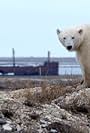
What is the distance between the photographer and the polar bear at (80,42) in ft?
32.6

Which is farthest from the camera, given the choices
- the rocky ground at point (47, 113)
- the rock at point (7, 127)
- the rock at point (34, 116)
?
the rock at point (34, 116)

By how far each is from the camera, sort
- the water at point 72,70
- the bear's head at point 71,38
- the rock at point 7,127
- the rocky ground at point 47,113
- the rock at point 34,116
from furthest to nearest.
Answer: the water at point 72,70
the bear's head at point 71,38
the rock at point 34,116
the rocky ground at point 47,113
the rock at point 7,127

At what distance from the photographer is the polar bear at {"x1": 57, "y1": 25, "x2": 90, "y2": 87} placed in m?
9.95

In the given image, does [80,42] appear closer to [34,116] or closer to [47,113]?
[47,113]

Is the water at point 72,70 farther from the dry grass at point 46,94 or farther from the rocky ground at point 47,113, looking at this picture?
the rocky ground at point 47,113

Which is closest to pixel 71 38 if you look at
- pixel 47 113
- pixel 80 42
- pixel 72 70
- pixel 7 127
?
pixel 80 42

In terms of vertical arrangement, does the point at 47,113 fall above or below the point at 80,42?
below

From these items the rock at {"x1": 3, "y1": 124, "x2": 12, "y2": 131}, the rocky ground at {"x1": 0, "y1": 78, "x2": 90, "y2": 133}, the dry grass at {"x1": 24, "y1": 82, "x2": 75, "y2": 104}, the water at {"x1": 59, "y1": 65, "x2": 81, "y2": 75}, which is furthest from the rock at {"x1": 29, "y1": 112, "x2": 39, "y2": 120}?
the water at {"x1": 59, "y1": 65, "x2": 81, "y2": 75}

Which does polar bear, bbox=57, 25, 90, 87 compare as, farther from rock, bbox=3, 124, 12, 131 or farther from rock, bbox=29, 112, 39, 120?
rock, bbox=3, 124, 12, 131

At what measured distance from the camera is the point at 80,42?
1012cm

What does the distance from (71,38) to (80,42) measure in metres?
0.25

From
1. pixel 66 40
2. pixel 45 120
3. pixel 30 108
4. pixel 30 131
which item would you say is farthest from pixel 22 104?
pixel 66 40

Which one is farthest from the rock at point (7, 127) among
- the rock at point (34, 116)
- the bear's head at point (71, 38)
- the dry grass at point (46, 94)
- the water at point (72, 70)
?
the water at point (72, 70)

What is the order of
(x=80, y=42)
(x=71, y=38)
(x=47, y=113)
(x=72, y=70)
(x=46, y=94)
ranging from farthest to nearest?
1. (x=72, y=70)
2. (x=80, y=42)
3. (x=71, y=38)
4. (x=46, y=94)
5. (x=47, y=113)
